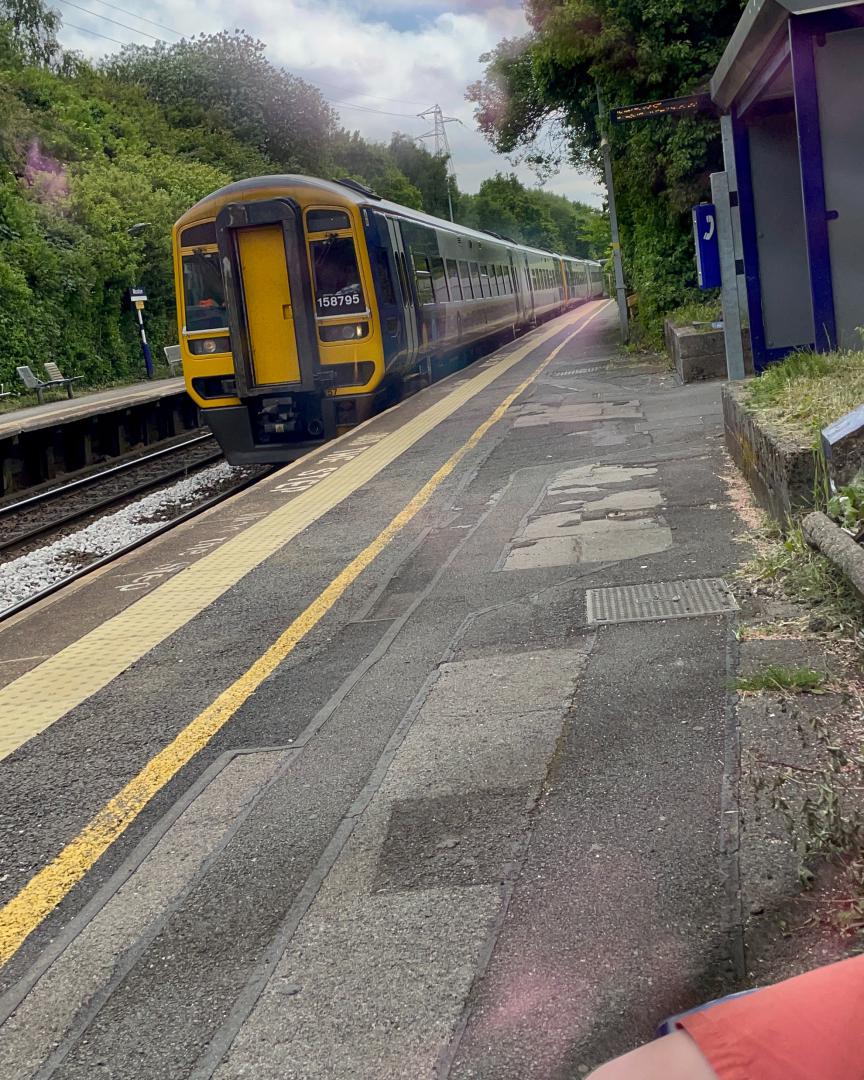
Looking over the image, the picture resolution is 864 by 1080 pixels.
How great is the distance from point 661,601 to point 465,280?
16866 millimetres

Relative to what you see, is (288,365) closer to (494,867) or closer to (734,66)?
(734,66)

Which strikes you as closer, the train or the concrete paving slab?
the concrete paving slab

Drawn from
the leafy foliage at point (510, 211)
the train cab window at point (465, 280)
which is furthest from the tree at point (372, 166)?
the train cab window at point (465, 280)

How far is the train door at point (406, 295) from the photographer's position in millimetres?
14844

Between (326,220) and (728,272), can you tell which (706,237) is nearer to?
(728,272)

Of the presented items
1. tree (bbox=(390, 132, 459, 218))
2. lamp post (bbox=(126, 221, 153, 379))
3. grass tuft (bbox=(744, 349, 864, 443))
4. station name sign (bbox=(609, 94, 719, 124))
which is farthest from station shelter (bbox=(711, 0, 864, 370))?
tree (bbox=(390, 132, 459, 218))

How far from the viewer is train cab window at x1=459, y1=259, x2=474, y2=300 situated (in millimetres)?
20722

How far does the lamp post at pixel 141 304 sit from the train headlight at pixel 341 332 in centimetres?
2157

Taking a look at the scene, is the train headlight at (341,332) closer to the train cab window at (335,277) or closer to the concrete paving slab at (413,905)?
the train cab window at (335,277)

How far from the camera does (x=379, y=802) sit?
11.4 ft

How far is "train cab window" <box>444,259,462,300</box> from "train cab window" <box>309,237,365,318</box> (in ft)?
19.3

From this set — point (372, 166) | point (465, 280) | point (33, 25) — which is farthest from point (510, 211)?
point (465, 280)

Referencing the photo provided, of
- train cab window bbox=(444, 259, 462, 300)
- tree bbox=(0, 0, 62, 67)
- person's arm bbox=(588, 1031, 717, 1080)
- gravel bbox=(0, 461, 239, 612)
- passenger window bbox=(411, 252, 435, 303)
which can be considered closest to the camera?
person's arm bbox=(588, 1031, 717, 1080)

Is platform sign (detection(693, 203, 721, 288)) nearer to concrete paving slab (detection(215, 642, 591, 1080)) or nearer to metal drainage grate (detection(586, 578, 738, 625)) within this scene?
metal drainage grate (detection(586, 578, 738, 625))
